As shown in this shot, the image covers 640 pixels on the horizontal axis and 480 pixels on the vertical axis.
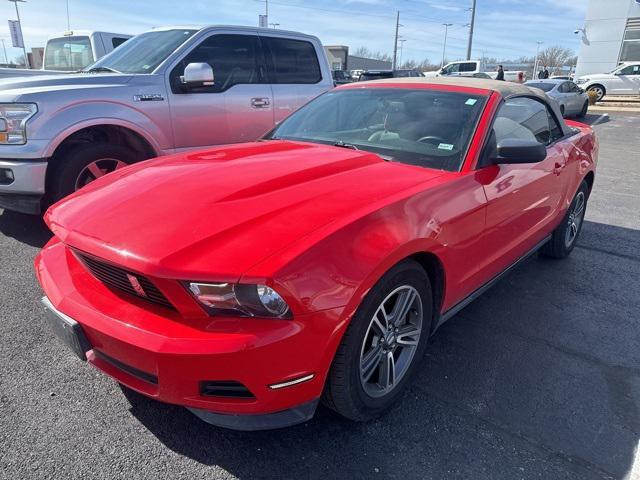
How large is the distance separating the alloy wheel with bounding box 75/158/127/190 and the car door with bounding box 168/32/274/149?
0.67m

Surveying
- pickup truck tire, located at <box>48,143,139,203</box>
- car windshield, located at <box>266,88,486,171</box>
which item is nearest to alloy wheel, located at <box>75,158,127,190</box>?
pickup truck tire, located at <box>48,143,139,203</box>

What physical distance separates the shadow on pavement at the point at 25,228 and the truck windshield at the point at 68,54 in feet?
15.1

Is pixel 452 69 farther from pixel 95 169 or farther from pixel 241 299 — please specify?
pixel 241 299

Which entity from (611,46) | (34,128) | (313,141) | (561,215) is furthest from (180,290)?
(611,46)

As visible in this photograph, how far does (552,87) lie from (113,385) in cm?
1928

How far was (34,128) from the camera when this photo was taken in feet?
13.1

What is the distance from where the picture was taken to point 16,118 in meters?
4.00

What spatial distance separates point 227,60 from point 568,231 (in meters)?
4.03

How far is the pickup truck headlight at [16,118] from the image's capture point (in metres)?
3.99

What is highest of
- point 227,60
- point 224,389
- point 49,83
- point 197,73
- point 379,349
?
point 227,60

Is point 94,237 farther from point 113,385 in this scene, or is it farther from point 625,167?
point 625,167

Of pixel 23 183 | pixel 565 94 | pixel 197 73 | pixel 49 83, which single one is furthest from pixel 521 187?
pixel 565 94

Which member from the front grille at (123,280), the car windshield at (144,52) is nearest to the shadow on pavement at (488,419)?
the front grille at (123,280)

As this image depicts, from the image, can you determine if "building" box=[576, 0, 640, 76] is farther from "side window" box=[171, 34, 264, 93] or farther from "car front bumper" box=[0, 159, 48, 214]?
"car front bumper" box=[0, 159, 48, 214]
